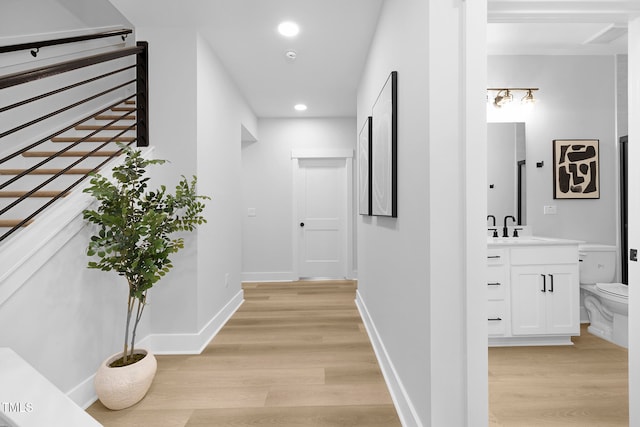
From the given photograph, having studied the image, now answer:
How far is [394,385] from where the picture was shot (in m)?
1.86

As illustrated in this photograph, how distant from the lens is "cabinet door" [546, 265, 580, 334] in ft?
8.41

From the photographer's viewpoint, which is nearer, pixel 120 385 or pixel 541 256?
pixel 120 385

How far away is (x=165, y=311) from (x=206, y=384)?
0.77 metres

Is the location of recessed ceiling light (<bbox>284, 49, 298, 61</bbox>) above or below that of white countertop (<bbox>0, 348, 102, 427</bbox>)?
above

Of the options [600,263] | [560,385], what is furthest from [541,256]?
[560,385]

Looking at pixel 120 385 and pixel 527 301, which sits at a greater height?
pixel 527 301

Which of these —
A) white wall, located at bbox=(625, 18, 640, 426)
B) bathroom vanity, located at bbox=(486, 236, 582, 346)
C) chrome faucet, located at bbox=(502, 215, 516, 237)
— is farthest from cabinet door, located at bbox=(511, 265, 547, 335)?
white wall, located at bbox=(625, 18, 640, 426)

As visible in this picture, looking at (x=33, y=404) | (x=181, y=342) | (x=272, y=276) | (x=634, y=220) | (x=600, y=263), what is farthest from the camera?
(x=272, y=276)

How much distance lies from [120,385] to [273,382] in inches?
34.3

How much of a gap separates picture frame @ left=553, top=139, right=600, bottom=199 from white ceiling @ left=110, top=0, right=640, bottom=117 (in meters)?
0.90

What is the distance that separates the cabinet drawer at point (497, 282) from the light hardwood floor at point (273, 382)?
1.08 metres

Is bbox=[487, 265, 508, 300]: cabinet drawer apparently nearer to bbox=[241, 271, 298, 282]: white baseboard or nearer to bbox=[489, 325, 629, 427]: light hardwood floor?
bbox=[489, 325, 629, 427]: light hardwood floor

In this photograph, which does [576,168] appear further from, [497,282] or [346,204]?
[346,204]

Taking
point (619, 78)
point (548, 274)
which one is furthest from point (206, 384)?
point (619, 78)
